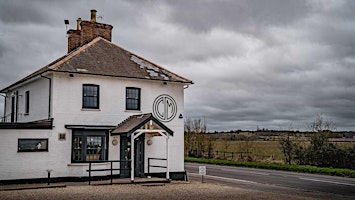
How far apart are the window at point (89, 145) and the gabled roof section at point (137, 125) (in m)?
0.76

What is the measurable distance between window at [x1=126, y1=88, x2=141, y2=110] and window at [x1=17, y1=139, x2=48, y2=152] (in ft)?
16.9

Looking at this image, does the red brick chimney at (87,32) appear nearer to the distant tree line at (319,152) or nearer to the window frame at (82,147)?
the window frame at (82,147)

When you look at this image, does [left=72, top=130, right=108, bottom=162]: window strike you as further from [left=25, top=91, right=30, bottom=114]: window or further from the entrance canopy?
[left=25, top=91, right=30, bottom=114]: window

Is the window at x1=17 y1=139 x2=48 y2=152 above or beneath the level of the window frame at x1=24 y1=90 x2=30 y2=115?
beneath

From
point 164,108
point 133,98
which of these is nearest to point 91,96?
point 133,98

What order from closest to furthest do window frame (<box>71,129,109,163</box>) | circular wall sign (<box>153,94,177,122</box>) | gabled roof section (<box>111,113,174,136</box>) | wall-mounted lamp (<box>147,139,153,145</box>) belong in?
1. gabled roof section (<box>111,113,174,136</box>)
2. window frame (<box>71,129,109,163</box>)
3. wall-mounted lamp (<box>147,139,153,145</box>)
4. circular wall sign (<box>153,94,177,122</box>)

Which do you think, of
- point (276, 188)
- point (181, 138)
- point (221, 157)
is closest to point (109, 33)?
point (181, 138)

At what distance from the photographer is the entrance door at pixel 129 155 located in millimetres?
A: 24453

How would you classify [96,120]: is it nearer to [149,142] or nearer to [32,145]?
[149,142]

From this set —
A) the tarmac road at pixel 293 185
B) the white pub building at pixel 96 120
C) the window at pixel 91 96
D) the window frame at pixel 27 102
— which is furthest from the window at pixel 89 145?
the tarmac road at pixel 293 185

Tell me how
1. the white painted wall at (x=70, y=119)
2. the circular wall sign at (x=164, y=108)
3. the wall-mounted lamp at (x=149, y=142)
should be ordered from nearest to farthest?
1. the white painted wall at (x=70, y=119)
2. the wall-mounted lamp at (x=149, y=142)
3. the circular wall sign at (x=164, y=108)

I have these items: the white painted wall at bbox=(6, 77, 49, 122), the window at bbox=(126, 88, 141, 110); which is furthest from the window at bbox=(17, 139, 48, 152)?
the window at bbox=(126, 88, 141, 110)

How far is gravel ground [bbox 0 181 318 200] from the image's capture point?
17.4 metres

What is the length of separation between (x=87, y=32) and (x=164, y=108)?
7225 millimetres
